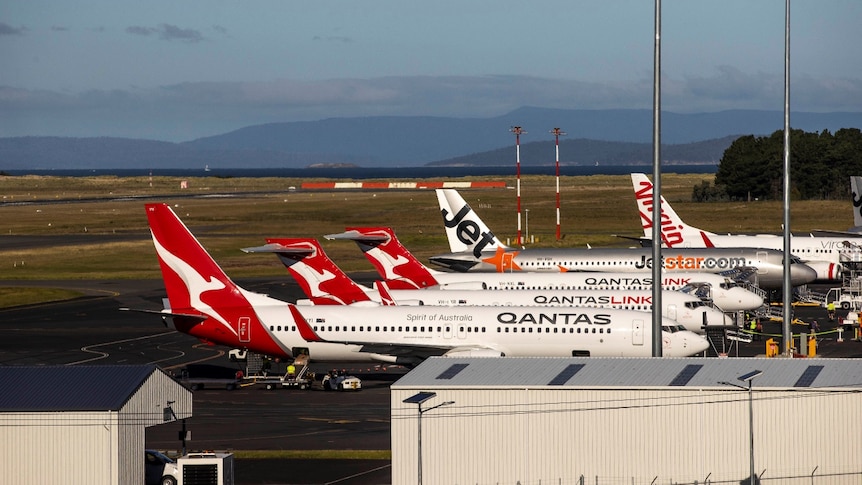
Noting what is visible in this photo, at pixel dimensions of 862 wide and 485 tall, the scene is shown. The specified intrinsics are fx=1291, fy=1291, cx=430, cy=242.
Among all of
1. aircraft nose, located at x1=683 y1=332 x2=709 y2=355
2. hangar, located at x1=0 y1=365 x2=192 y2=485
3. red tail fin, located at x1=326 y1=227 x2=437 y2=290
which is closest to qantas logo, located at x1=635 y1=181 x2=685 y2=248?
red tail fin, located at x1=326 y1=227 x2=437 y2=290

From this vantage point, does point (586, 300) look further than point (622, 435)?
Yes

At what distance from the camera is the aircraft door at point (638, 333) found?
60562 mm

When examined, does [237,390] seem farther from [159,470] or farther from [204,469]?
[204,469]

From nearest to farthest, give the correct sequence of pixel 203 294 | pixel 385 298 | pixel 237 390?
pixel 237 390 → pixel 203 294 → pixel 385 298

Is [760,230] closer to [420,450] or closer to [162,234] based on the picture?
[162,234]

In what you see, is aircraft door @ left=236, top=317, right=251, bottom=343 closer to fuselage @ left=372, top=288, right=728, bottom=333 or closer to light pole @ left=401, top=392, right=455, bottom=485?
fuselage @ left=372, top=288, right=728, bottom=333

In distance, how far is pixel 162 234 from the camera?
62.2m

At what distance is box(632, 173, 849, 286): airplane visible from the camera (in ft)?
333

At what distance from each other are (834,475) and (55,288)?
3294 inches

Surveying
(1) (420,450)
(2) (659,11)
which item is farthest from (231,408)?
(2) (659,11)

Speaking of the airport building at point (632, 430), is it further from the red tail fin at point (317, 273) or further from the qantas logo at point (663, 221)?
the qantas logo at point (663, 221)

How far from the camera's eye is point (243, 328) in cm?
6075

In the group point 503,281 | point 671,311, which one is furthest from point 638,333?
point 503,281

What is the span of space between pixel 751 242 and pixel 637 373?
6557 cm
